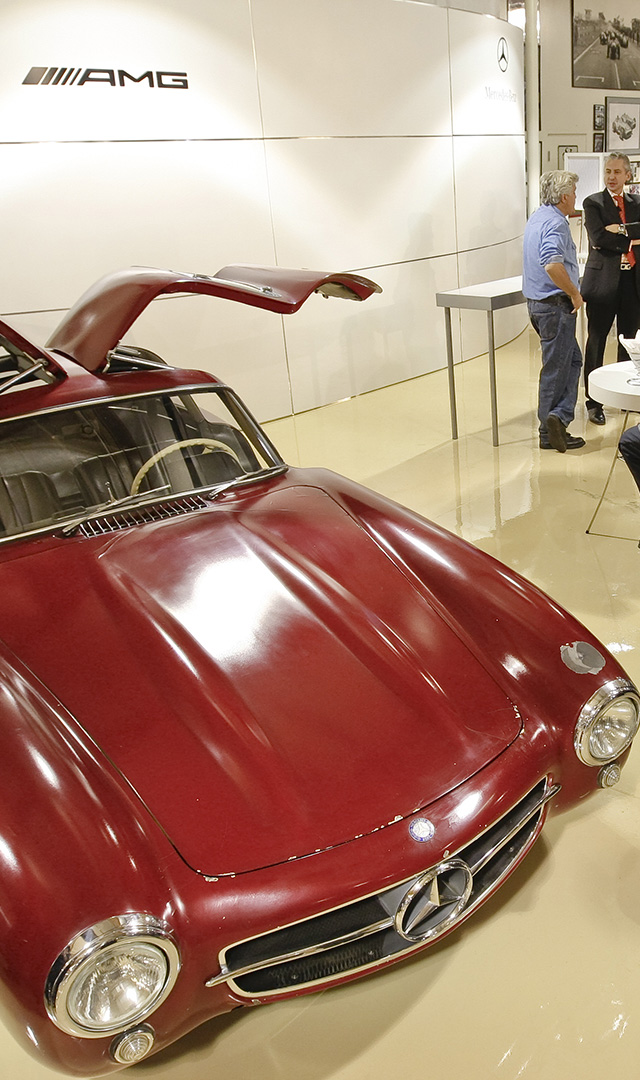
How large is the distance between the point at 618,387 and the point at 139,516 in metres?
2.49

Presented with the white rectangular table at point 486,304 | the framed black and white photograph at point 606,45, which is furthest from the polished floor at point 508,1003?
the framed black and white photograph at point 606,45

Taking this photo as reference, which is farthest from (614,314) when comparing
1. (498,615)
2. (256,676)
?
(256,676)

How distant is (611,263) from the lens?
606 centimetres

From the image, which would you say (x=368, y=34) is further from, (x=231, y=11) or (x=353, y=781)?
(x=353, y=781)

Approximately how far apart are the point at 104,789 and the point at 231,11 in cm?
648

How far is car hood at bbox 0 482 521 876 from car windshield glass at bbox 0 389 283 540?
196mm

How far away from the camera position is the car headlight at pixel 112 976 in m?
1.49

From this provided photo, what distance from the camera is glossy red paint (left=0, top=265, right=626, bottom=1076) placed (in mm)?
1637

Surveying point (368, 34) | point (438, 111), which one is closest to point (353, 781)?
point (368, 34)

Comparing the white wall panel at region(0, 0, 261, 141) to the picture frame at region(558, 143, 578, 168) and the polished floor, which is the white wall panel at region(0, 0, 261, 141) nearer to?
the polished floor

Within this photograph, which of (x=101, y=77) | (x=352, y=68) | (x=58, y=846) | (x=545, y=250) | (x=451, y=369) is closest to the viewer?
(x=58, y=846)

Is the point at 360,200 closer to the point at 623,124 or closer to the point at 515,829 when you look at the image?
the point at 623,124

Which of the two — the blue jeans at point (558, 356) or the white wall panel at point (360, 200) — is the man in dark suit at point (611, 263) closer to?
the blue jeans at point (558, 356)

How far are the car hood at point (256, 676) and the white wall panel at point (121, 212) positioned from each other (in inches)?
157
